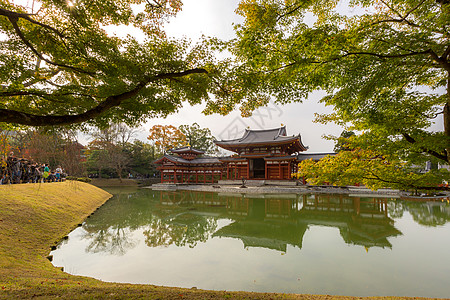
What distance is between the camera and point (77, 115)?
12.1 ft

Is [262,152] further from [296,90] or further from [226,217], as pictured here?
[296,90]

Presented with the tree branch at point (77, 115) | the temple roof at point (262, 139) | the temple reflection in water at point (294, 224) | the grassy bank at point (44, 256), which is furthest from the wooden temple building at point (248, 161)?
the tree branch at point (77, 115)

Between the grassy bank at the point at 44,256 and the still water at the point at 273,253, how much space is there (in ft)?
1.83

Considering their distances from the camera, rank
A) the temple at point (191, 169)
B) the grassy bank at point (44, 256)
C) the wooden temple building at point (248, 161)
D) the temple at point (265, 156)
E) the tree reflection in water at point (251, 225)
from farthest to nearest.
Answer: the temple at point (191, 169) < the wooden temple building at point (248, 161) < the temple at point (265, 156) < the tree reflection in water at point (251, 225) < the grassy bank at point (44, 256)

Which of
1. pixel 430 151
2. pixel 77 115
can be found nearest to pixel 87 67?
pixel 77 115

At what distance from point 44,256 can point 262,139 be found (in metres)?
23.8

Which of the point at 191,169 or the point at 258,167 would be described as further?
the point at 191,169

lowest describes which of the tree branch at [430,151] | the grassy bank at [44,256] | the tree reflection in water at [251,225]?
the tree reflection in water at [251,225]

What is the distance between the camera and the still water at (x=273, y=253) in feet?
12.8

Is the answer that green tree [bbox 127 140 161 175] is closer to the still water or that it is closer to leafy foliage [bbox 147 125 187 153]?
leafy foliage [bbox 147 125 187 153]

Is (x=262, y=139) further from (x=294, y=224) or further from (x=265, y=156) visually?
(x=294, y=224)

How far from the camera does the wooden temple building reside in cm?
2308

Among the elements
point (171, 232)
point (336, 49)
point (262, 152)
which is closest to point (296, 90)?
point (336, 49)

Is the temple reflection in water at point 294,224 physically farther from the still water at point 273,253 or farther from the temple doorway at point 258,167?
the temple doorway at point 258,167
